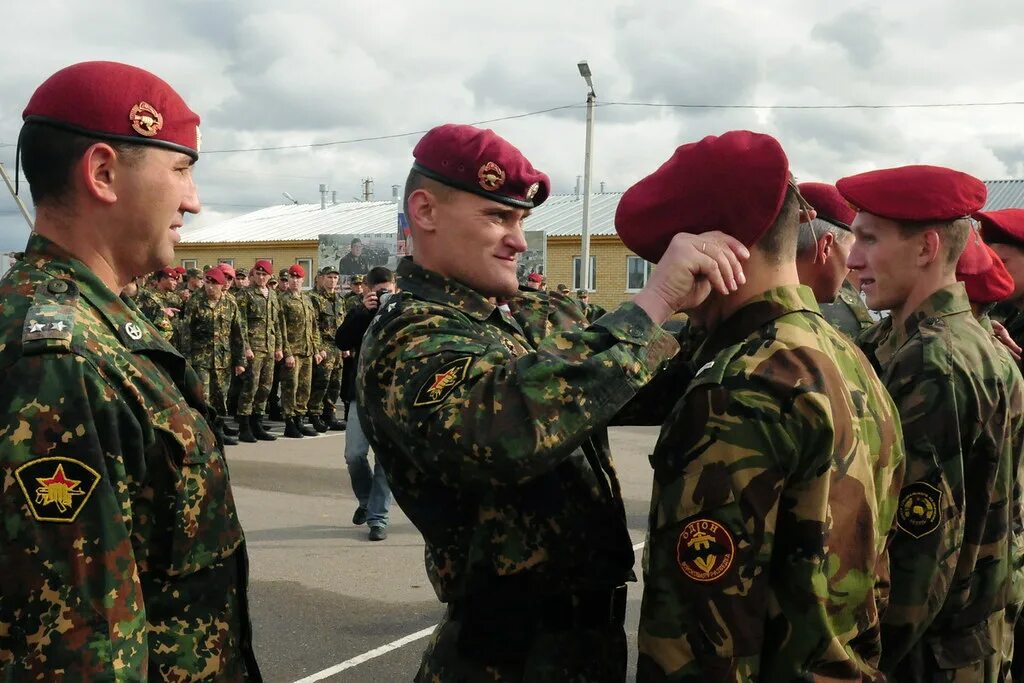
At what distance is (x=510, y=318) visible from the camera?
92.9 inches

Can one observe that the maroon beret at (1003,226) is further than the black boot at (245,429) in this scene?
No

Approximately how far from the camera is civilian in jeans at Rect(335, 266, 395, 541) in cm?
683

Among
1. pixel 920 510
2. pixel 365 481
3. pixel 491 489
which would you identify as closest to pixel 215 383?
pixel 365 481

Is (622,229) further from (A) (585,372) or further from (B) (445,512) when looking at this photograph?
(B) (445,512)

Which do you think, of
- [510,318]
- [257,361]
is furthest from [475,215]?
[257,361]

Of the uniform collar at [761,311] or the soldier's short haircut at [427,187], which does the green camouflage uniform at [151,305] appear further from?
the uniform collar at [761,311]

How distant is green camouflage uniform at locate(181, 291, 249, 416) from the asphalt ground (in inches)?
112

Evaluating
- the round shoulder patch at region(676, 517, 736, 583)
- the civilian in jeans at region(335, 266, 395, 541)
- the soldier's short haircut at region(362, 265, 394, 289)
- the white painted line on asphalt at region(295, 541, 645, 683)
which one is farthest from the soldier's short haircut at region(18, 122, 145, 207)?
the soldier's short haircut at region(362, 265, 394, 289)

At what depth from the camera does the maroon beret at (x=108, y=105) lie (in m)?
1.75

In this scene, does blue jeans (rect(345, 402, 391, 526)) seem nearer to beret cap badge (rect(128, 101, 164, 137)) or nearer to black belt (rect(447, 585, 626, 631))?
black belt (rect(447, 585, 626, 631))

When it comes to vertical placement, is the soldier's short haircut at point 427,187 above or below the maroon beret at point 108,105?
below

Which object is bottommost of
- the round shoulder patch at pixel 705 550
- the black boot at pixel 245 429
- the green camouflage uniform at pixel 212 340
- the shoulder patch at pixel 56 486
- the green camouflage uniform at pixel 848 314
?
the black boot at pixel 245 429

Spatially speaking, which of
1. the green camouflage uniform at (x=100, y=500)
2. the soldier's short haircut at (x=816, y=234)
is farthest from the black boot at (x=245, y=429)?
the green camouflage uniform at (x=100, y=500)

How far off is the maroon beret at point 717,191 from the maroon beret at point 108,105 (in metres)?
0.97
